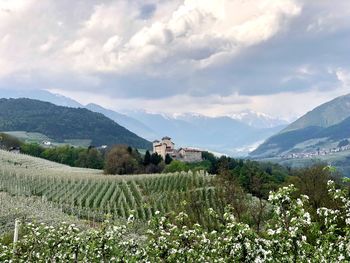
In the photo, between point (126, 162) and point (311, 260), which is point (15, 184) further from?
point (311, 260)

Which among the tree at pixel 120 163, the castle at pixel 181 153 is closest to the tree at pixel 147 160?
the tree at pixel 120 163

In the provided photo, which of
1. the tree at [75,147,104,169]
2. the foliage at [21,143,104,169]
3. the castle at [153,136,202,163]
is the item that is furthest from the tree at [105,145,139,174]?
the castle at [153,136,202,163]

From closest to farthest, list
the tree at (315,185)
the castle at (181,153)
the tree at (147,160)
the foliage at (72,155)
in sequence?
the tree at (315,185), the tree at (147,160), the foliage at (72,155), the castle at (181,153)

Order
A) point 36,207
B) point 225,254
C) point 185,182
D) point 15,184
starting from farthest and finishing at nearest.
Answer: point 185,182 < point 15,184 < point 36,207 < point 225,254

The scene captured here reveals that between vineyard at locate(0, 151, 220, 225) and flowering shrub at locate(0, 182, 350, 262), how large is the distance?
1550 inches

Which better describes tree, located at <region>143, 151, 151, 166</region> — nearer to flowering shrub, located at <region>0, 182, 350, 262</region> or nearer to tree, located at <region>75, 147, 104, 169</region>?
tree, located at <region>75, 147, 104, 169</region>

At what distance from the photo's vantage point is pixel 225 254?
1088cm

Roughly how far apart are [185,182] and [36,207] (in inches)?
1348

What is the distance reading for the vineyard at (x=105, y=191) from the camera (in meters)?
57.4

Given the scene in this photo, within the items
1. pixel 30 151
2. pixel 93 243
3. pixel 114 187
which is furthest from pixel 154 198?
pixel 30 151

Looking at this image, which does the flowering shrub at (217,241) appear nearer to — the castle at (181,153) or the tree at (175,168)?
the tree at (175,168)

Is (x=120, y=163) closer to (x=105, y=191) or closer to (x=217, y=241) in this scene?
(x=105, y=191)

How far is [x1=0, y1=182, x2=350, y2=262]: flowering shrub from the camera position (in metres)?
10.2

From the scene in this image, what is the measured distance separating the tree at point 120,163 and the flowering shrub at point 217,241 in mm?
91192
